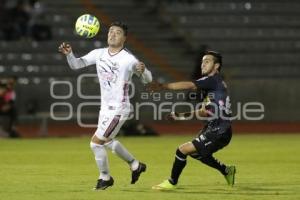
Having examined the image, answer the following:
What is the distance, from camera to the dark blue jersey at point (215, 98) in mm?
11836

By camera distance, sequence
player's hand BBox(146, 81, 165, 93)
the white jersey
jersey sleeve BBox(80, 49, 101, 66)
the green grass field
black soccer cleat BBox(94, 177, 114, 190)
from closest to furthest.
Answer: the green grass field, player's hand BBox(146, 81, 165, 93), black soccer cleat BBox(94, 177, 114, 190), the white jersey, jersey sleeve BBox(80, 49, 101, 66)

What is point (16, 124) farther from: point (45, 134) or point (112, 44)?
point (112, 44)

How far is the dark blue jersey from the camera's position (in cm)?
1184

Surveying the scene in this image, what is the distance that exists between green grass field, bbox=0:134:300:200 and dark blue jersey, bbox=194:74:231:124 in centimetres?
101

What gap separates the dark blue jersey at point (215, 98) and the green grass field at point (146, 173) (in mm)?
1012

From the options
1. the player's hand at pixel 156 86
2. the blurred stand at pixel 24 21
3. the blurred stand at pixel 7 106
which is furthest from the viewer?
the blurred stand at pixel 24 21

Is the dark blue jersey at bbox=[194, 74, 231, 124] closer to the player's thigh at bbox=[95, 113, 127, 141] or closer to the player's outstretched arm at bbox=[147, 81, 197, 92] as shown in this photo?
the player's outstretched arm at bbox=[147, 81, 197, 92]

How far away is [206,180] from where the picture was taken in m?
13.2

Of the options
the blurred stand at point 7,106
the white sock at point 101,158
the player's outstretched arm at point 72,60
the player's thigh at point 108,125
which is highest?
the player's outstretched arm at point 72,60

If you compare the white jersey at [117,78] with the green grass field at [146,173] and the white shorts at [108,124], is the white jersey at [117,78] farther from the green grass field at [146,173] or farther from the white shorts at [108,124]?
the green grass field at [146,173]

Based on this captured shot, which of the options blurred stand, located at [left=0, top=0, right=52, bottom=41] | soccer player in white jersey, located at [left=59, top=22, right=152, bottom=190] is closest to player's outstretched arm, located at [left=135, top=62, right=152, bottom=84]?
soccer player in white jersey, located at [left=59, top=22, right=152, bottom=190]

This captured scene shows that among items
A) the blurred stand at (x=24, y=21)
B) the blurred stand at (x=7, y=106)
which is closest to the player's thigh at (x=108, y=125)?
the blurred stand at (x=7, y=106)

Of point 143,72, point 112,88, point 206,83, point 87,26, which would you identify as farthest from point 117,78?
point 206,83

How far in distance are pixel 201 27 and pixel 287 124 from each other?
5684 mm
